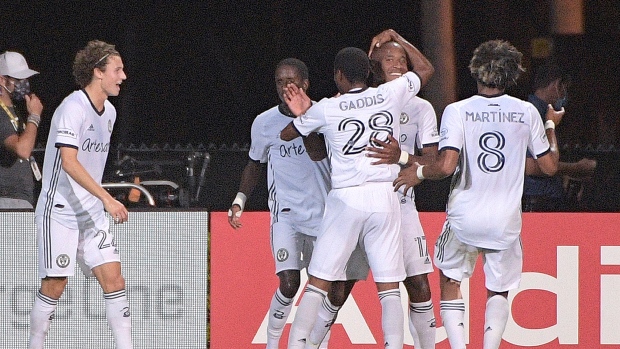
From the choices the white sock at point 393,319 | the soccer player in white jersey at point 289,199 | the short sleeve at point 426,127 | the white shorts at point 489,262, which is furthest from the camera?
the soccer player in white jersey at point 289,199

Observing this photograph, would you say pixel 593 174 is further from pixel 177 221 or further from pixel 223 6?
pixel 223 6

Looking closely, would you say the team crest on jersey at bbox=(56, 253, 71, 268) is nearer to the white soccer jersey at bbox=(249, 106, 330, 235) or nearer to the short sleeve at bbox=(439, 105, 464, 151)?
the white soccer jersey at bbox=(249, 106, 330, 235)

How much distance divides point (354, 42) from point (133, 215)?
11.3 metres

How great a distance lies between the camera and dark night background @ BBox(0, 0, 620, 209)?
15.7 m

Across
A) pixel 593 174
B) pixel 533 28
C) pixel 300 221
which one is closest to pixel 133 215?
pixel 300 221

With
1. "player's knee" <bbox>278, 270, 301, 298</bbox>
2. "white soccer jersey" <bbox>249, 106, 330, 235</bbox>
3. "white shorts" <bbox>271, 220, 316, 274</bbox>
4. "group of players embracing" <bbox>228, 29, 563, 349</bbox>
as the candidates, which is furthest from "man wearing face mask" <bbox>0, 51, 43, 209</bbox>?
"group of players embracing" <bbox>228, 29, 563, 349</bbox>

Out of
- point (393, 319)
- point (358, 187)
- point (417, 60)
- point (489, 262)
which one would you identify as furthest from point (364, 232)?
point (417, 60)

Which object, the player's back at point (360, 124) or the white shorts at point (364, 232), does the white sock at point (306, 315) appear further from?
the player's back at point (360, 124)

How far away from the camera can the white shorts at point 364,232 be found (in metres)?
5.72

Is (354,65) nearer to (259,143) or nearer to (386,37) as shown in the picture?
(386,37)

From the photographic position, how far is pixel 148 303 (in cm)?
704

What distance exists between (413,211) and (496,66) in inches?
40.3

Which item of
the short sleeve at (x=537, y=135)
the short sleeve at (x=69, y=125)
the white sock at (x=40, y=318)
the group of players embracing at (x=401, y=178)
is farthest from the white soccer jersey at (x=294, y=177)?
the white sock at (x=40, y=318)

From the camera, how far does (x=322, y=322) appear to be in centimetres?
617
